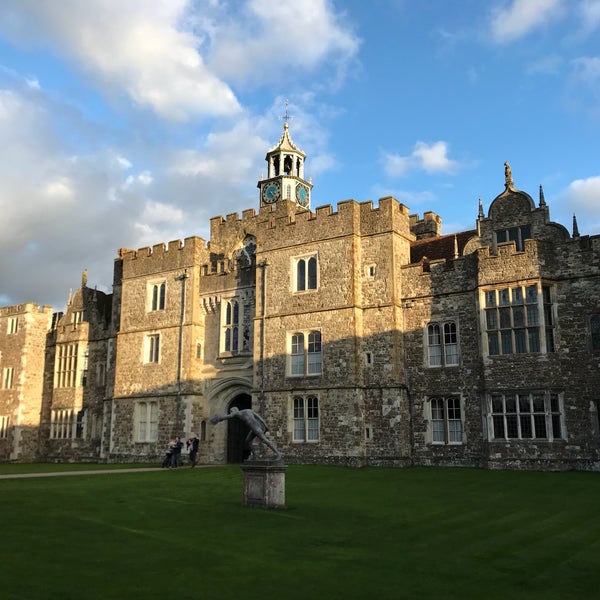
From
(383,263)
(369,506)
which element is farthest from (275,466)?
(383,263)

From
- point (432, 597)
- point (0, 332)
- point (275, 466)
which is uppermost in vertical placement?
point (0, 332)

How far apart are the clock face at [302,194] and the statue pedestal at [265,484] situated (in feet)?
91.7

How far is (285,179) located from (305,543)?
31983 mm

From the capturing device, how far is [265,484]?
13711mm

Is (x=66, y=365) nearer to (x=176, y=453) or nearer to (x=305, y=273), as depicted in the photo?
(x=176, y=453)

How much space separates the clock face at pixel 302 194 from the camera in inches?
1586

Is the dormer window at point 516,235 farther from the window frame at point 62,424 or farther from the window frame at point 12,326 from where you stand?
the window frame at point 12,326

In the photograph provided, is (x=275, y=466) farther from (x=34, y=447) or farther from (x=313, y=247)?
(x=34, y=447)

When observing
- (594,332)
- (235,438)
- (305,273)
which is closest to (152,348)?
(235,438)

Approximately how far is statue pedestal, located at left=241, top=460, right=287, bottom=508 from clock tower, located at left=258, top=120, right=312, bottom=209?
90.0 feet

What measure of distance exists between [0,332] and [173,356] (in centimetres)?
1623

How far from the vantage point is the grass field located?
7531 mm

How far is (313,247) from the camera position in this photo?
28.7 meters

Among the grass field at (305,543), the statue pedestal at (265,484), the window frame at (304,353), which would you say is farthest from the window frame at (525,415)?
the statue pedestal at (265,484)
